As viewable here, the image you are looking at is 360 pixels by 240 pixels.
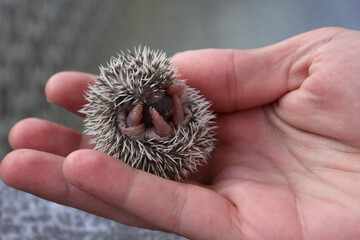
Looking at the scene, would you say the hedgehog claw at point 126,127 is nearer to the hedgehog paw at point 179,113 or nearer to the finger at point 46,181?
the hedgehog paw at point 179,113

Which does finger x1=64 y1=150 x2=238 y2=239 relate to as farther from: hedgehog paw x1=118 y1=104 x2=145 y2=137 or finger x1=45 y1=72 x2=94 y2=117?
finger x1=45 y1=72 x2=94 y2=117

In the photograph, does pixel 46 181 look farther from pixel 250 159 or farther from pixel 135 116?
pixel 250 159

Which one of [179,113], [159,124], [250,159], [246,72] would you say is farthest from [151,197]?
[246,72]

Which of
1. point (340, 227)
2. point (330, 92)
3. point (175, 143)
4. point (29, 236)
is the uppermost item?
point (330, 92)

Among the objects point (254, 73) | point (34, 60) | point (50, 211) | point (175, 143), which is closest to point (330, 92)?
point (254, 73)

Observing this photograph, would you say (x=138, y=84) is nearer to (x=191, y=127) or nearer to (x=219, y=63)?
(x=191, y=127)

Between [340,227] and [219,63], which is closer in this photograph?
[340,227]
